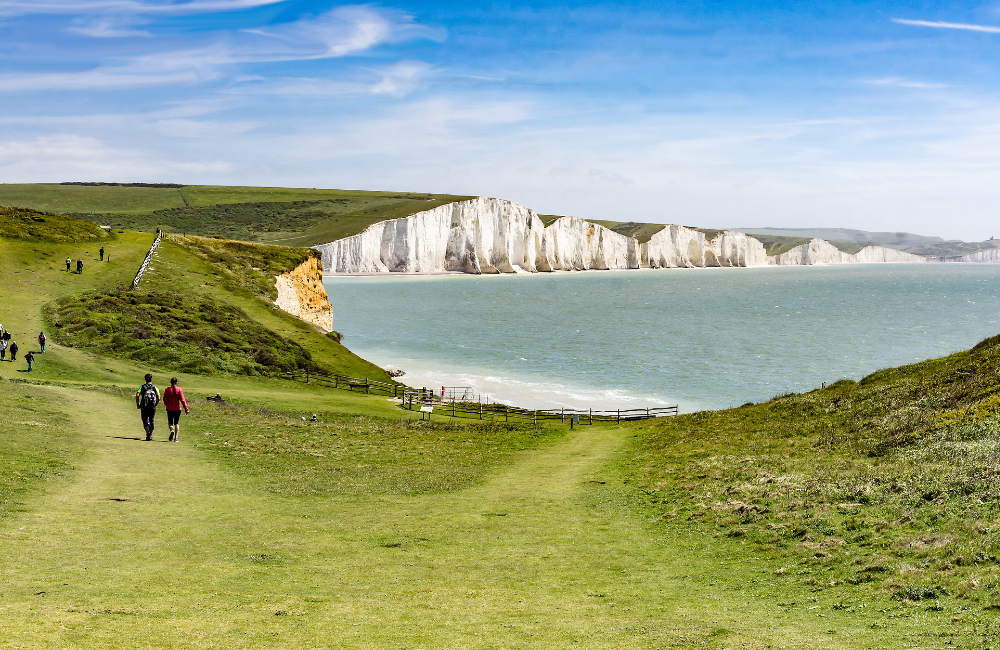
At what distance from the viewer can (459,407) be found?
42.0 m

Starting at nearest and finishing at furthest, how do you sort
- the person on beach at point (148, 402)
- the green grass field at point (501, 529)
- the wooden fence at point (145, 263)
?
the green grass field at point (501, 529)
the person on beach at point (148, 402)
the wooden fence at point (145, 263)

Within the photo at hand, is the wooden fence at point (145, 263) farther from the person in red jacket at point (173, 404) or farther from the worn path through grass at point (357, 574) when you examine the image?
the worn path through grass at point (357, 574)

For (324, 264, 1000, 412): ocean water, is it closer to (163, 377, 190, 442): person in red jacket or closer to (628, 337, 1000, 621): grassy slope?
(628, 337, 1000, 621): grassy slope

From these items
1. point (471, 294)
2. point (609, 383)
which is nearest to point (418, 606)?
point (609, 383)

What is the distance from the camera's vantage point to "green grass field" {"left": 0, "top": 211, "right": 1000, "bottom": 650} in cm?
917

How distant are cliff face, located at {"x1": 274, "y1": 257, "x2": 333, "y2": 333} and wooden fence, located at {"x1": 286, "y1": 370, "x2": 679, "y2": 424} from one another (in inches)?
960

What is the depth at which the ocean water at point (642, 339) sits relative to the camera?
6019cm

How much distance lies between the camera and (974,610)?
925cm

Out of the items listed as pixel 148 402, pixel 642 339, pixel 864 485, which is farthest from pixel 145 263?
pixel 864 485

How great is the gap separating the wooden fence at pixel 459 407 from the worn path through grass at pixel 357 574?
20590 millimetres

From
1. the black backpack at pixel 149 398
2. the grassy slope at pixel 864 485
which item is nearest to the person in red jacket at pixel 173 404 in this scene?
the black backpack at pixel 149 398

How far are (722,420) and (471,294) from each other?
122519 mm

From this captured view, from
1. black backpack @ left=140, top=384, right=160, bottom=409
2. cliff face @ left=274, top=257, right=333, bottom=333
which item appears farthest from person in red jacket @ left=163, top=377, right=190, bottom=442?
cliff face @ left=274, top=257, right=333, bottom=333

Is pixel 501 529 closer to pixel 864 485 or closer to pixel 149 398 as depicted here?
pixel 864 485
